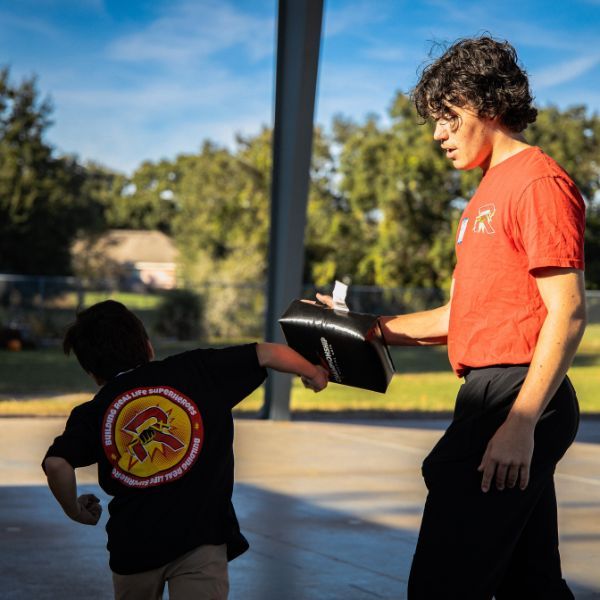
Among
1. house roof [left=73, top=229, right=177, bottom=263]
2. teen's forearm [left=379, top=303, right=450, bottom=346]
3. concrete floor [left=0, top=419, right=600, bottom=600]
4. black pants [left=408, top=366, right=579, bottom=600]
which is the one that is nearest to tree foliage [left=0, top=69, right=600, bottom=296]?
house roof [left=73, top=229, right=177, bottom=263]

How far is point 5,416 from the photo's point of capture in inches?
420

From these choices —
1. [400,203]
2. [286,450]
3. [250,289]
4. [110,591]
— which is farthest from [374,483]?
[400,203]

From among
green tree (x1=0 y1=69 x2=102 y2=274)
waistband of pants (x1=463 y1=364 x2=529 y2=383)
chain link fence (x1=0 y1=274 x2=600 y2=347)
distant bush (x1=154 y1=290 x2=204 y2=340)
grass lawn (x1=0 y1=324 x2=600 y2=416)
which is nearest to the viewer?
waistband of pants (x1=463 y1=364 x2=529 y2=383)

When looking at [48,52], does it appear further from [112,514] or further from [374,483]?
[112,514]

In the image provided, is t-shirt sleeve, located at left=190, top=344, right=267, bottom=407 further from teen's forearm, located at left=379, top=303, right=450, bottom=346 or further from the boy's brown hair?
teen's forearm, located at left=379, top=303, right=450, bottom=346

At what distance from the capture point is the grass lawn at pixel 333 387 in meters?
15.7

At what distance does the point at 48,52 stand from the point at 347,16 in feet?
65.6

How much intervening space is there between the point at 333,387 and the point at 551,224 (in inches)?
780

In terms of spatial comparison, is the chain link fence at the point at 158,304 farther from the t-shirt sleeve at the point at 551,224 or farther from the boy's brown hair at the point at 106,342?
the t-shirt sleeve at the point at 551,224

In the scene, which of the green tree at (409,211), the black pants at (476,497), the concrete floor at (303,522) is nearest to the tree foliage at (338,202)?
the green tree at (409,211)

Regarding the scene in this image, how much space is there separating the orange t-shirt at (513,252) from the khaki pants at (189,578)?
2.61 feet

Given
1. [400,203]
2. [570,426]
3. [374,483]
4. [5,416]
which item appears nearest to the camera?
[570,426]

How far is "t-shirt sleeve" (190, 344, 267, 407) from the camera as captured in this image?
8.89 ft

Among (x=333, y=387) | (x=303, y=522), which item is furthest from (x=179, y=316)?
(x=303, y=522)
